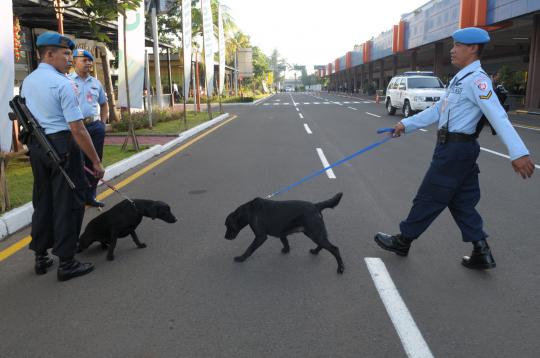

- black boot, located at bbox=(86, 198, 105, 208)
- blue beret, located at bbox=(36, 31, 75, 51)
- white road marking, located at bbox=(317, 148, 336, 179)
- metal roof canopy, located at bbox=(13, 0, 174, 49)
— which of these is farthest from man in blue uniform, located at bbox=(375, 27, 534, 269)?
metal roof canopy, located at bbox=(13, 0, 174, 49)

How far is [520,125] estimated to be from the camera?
52.9ft

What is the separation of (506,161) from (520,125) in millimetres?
8429

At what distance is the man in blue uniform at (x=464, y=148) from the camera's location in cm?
336

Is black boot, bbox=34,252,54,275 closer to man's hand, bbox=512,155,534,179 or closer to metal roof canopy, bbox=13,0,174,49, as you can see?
man's hand, bbox=512,155,534,179

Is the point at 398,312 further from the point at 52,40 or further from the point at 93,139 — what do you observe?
the point at 93,139

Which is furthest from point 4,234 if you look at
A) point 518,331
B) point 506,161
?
point 506,161

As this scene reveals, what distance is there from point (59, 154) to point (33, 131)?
0.87 feet

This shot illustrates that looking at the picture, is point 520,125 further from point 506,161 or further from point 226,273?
point 226,273

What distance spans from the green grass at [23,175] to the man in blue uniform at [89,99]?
0.89 metres

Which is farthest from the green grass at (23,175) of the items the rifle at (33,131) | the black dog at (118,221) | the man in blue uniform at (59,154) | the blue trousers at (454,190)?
the blue trousers at (454,190)

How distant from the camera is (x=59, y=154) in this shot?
11.7ft

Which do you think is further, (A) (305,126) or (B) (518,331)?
(A) (305,126)

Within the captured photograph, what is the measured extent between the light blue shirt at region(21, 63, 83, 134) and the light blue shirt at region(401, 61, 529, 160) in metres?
3.02

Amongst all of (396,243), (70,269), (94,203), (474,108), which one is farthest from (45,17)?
(474,108)
